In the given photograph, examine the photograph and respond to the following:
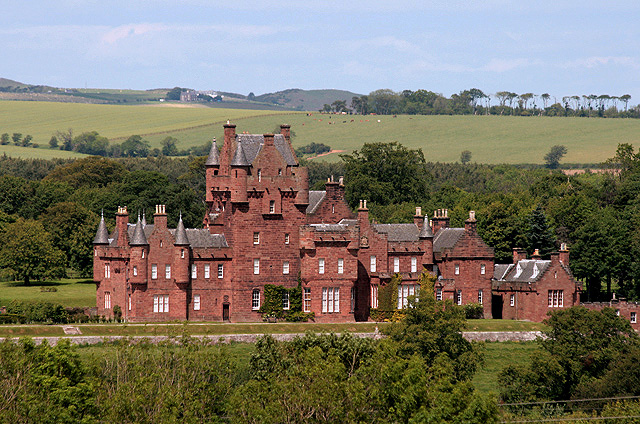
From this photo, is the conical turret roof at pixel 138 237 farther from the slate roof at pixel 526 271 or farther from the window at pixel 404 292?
the slate roof at pixel 526 271

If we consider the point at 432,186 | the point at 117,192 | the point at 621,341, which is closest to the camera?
the point at 621,341

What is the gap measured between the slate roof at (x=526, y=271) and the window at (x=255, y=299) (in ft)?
62.7

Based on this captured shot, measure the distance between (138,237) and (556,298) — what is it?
101 ft

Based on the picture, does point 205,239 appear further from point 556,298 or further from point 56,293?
point 556,298

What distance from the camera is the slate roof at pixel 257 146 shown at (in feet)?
261

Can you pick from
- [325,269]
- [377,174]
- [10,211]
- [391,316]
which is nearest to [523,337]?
[391,316]

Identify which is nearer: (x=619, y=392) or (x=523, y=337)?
(x=619, y=392)

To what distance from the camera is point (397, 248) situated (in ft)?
263

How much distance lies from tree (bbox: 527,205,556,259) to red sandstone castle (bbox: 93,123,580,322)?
1073 cm

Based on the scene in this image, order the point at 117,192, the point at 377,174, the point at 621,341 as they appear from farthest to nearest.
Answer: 1. the point at 377,174
2. the point at 117,192
3. the point at 621,341

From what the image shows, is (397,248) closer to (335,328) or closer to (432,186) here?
(335,328)

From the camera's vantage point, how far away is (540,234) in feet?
306

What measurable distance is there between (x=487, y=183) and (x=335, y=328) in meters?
92.4

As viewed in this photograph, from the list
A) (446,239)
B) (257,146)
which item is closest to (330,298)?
(446,239)
